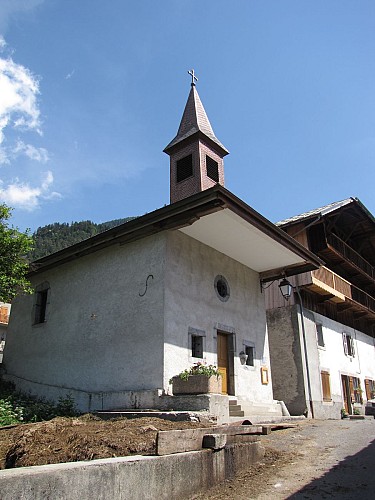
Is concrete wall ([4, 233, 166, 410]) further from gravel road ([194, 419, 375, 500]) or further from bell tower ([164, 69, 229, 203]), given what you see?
gravel road ([194, 419, 375, 500])

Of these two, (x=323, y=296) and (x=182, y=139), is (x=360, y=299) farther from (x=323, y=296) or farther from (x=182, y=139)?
(x=182, y=139)

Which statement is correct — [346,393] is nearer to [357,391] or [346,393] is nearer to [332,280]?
[357,391]

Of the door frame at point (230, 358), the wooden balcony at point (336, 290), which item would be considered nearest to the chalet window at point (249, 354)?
the door frame at point (230, 358)

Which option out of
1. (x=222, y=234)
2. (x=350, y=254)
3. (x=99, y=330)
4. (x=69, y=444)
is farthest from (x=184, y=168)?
(x=350, y=254)

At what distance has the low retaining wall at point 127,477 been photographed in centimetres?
320

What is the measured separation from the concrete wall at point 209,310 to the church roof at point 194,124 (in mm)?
4282

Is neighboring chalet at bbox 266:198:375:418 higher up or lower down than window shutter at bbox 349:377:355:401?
higher up

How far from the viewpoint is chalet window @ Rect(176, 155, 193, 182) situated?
1487cm

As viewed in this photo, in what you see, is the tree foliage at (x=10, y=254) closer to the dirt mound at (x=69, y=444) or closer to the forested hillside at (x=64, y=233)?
the dirt mound at (x=69, y=444)

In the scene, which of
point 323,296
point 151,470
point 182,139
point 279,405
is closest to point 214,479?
point 151,470

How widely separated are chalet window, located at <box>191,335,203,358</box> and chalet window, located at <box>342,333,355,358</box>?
1296 centimetres

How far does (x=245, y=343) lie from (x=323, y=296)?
8414 millimetres

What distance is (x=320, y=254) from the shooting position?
2180cm

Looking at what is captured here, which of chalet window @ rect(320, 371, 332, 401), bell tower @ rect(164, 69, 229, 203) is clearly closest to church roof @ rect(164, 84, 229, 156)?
bell tower @ rect(164, 69, 229, 203)
